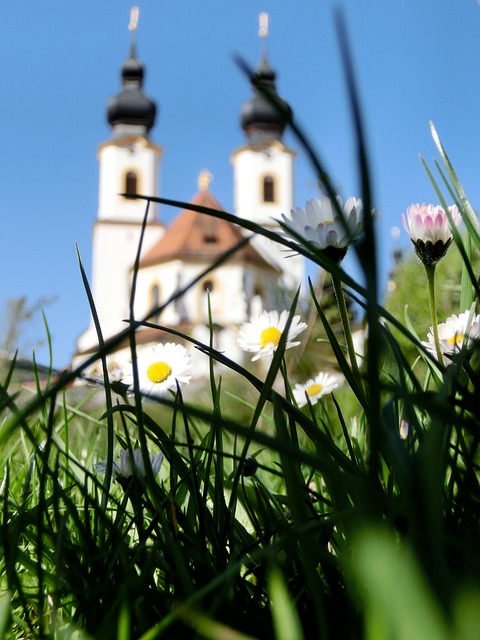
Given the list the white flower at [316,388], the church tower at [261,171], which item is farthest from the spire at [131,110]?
the white flower at [316,388]

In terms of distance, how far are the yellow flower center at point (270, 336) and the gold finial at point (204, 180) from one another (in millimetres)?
20731

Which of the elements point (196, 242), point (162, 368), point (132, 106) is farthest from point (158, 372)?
point (132, 106)

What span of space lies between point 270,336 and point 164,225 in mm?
20761

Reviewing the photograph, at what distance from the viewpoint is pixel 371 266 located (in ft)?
0.62

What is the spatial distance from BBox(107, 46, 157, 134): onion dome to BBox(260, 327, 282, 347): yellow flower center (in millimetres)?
21849

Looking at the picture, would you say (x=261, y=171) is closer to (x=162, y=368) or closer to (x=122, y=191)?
(x=122, y=191)

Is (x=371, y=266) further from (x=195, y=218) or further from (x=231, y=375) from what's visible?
(x=195, y=218)

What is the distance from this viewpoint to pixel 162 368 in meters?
0.60

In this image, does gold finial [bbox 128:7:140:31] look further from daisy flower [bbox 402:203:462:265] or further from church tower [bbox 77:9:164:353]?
daisy flower [bbox 402:203:462:265]

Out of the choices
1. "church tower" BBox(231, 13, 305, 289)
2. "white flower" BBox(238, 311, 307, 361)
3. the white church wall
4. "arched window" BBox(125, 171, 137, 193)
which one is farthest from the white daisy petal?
"arched window" BBox(125, 171, 137, 193)

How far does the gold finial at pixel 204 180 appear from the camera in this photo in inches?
827

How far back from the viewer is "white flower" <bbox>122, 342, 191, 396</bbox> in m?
0.57

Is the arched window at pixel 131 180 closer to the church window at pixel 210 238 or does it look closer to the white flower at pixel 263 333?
the church window at pixel 210 238

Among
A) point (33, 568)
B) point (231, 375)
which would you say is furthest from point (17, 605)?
point (231, 375)
